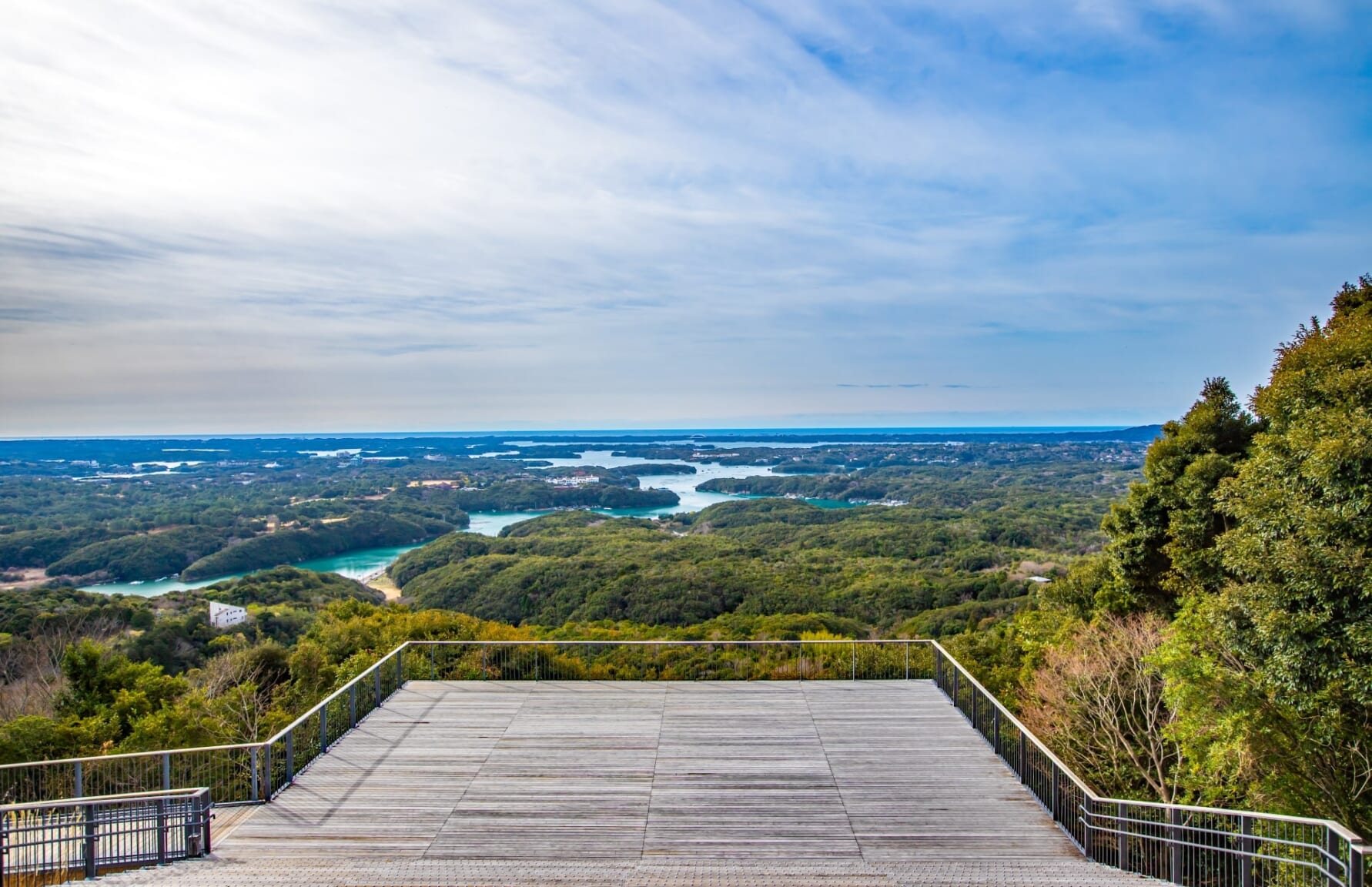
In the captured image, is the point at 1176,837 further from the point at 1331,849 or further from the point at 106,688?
the point at 106,688

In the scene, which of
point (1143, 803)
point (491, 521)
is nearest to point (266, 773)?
point (1143, 803)

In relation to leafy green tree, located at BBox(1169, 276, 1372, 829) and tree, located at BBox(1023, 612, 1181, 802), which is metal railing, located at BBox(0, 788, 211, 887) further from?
tree, located at BBox(1023, 612, 1181, 802)

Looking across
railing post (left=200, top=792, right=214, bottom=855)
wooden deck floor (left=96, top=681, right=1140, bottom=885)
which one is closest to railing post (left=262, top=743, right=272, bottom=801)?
wooden deck floor (left=96, top=681, right=1140, bottom=885)

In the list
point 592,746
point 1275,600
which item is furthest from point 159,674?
point 1275,600

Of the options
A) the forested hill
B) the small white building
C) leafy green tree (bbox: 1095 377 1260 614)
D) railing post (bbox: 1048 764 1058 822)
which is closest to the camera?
railing post (bbox: 1048 764 1058 822)

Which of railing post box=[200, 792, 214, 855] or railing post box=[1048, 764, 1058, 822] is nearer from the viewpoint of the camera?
railing post box=[200, 792, 214, 855]

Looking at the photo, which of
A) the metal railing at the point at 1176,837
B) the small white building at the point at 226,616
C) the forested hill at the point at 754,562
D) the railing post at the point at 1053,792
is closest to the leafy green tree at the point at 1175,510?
the metal railing at the point at 1176,837
